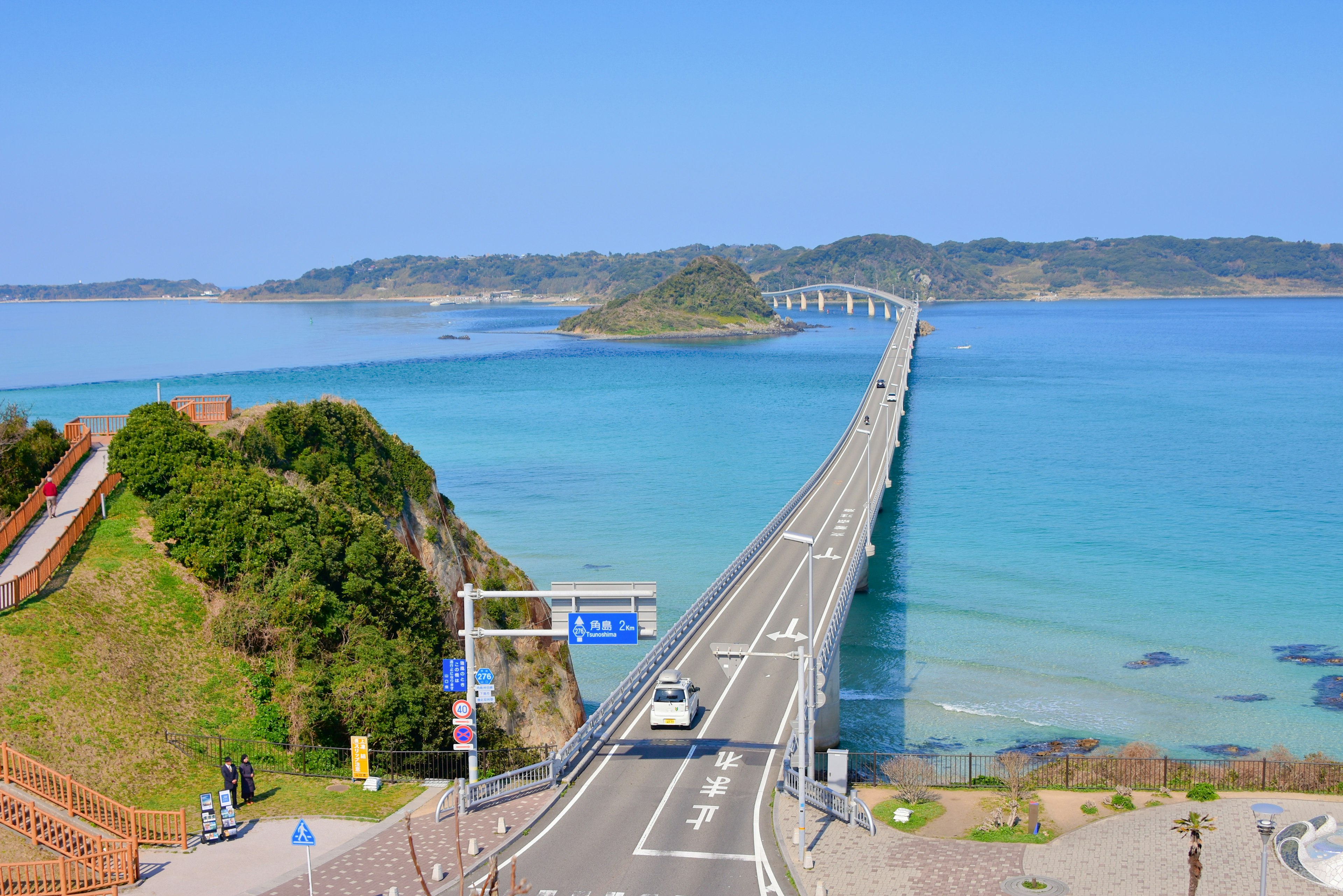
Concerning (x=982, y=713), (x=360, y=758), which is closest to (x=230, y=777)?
(x=360, y=758)

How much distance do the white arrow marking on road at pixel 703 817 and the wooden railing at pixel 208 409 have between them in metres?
29.5

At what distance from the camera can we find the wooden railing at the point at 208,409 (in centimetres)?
4475

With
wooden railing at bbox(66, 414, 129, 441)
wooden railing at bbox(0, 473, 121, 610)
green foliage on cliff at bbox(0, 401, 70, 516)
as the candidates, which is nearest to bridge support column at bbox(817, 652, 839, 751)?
wooden railing at bbox(0, 473, 121, 610)

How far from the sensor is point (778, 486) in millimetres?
86562

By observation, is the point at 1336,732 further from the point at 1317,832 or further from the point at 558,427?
the point at 558,427

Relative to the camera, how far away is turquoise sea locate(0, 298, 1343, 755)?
144 feet

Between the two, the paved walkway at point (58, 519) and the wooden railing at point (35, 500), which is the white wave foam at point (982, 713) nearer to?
the paved walkway at point (58, 519)

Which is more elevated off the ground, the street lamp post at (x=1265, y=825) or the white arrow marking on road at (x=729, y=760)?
the street lamp post at (x=1265, y=825)

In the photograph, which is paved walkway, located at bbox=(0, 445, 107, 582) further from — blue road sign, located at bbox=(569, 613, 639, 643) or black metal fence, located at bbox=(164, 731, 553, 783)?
blue road sign, located at bbox=(569, 613, 639, 643)

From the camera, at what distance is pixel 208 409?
152 feet

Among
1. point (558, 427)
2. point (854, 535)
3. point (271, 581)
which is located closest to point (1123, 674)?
point (854, 535)

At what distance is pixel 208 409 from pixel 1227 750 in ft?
137

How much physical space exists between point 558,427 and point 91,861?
98.2 m

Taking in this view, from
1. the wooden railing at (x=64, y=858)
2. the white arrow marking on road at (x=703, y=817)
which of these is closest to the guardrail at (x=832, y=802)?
the white arrow marking on road at (x=703, y=817)
